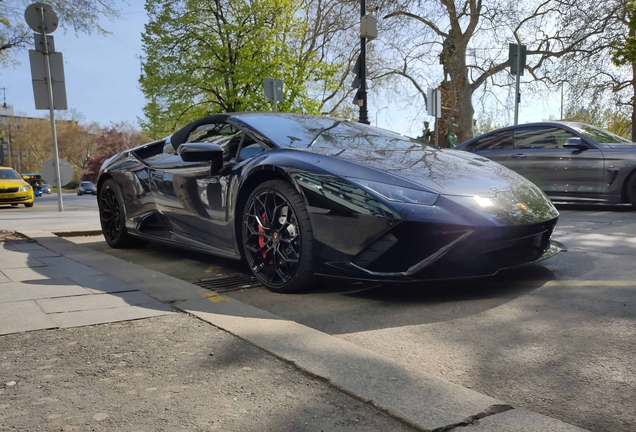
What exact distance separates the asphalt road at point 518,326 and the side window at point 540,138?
414 centimetres

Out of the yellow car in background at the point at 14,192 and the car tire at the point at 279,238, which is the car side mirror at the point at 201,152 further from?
the yellow car in background at the point at 14,192

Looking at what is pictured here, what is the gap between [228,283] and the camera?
377cm

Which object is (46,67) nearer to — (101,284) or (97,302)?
A: (101,284)

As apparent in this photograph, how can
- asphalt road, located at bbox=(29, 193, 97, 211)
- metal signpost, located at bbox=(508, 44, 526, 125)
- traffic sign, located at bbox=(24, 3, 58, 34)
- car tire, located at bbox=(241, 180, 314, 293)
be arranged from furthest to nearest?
1. asphalt road, located at bbox=(29, 193, 97, 211)
2. metal signpost, located at bbox=(508, 44, 526, 125)
3. traffic sign, located at bbox=(24, 3, 58, 34)
4. car tire, located at bbox=(241, 180, 314, 293)

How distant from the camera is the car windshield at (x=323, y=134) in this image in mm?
3705

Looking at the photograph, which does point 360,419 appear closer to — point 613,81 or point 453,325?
point 453,325

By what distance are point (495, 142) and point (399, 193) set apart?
20.6 ft

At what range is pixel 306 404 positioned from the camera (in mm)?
1806

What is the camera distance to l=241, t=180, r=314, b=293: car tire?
3.20 metres

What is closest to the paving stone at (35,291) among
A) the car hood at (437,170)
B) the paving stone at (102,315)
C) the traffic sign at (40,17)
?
the paving stone at (102,315)

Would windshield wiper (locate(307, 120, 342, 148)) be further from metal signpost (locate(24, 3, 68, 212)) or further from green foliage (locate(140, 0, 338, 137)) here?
green foliage (locate(140, 0, 338, 137))

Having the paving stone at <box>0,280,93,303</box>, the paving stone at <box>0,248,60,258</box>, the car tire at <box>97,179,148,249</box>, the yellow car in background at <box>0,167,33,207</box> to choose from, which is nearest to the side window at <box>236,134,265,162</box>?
the paving stone at <box>0,280,93,303</box>

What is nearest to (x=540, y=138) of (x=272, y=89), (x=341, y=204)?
(x=272, y=89)

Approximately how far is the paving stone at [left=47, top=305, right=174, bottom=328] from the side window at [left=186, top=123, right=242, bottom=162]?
4.18 ft
